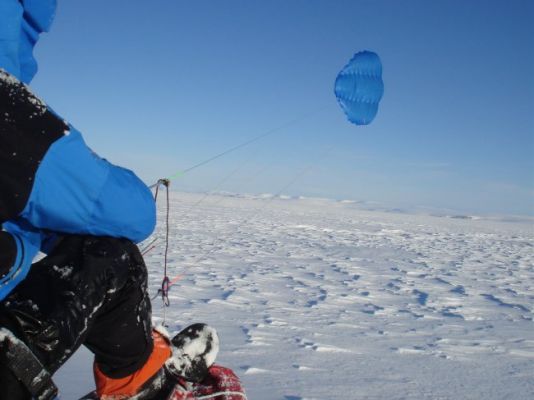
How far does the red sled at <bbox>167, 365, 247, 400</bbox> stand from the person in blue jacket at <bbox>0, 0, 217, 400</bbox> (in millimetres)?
412

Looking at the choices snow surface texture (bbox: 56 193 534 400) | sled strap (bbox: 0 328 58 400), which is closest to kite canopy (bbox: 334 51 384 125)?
snow surface texture (bbox: 56 193 534 400)

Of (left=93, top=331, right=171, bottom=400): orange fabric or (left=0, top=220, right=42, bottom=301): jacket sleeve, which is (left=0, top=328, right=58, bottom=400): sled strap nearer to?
(left=0, top=220, right=42, bottom=301): jacket sleeve

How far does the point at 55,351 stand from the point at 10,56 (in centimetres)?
68

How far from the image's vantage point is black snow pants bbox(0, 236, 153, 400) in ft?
3.28

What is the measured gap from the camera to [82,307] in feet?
3.46

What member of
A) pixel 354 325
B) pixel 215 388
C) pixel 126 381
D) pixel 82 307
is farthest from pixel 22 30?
pixel 354 325

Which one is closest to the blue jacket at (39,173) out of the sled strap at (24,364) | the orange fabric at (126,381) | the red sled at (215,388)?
the sled strap at (24,364)

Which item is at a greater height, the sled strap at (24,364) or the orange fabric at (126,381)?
the sled strap at (24,364)

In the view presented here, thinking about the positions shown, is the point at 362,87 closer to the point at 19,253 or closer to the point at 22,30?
the point at 22,30

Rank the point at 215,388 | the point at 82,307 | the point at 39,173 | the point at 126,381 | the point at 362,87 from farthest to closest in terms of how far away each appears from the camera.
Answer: the point at 362,87
the point at 215,388
the point at 126,381
the point at 82,307
the point at 39,173

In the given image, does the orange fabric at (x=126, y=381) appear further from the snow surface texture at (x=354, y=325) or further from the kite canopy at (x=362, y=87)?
the kite canopy at (x=362, y=87)

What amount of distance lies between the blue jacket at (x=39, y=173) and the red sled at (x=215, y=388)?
0.73 meters

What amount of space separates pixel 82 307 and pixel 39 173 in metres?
0.34

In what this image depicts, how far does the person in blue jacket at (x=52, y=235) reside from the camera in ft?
3.04
